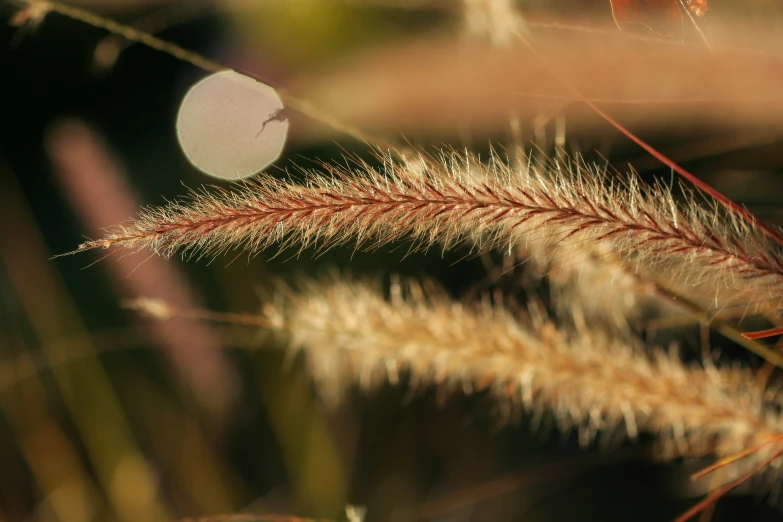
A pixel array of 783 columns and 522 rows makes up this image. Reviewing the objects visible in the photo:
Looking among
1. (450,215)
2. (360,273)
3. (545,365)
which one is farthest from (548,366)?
(360,273)

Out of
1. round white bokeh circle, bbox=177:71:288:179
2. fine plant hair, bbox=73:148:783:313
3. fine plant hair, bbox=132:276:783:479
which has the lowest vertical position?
fine plant hair, bbox=132:276:783:479

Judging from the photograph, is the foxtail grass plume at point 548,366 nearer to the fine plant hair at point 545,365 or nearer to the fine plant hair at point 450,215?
the fine plant hair at point 545,365

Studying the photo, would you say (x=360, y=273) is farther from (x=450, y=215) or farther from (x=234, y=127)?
(x=450, y=215)

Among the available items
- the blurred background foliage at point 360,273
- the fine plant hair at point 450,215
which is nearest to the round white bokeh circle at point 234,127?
the blurred background foliage at point 360,273

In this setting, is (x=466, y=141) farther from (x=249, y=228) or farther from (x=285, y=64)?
(x=285, y=64)

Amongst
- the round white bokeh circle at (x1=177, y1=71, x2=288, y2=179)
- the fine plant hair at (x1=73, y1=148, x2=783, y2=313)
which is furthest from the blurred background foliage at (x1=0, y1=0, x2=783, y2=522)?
the fine plant hair at (x1=73, y1=148, x2=783, y2=313)

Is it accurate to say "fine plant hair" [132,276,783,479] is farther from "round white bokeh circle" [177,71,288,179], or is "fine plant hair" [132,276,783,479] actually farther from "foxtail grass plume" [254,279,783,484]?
"round white bokeh circle" [177,71,288,179]
